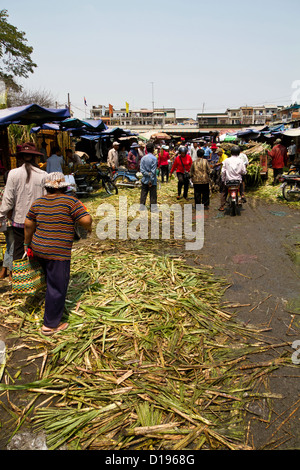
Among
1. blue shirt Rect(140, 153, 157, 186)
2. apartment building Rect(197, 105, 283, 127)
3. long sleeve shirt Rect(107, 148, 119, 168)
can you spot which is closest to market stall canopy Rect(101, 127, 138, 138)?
long sleeve shirt Rect(107, 148, 119, 168)

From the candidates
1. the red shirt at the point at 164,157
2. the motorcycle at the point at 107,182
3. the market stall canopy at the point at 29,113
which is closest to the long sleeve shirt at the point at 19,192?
the market stall canopy at the point at 29,113

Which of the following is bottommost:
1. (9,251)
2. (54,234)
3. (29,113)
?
(9,251)

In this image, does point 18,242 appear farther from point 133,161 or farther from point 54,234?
point 133,161

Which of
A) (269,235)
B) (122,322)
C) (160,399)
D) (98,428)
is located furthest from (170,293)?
(269,235)

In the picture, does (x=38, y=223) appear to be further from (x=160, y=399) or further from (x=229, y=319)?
(x=229, y=319)

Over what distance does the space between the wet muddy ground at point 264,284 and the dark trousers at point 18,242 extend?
1184 millimetres

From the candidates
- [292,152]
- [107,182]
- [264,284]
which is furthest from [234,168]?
[292,152]

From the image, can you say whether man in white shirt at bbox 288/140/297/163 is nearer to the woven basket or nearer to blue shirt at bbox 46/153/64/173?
blue shirt at bbox 46/153/64/173

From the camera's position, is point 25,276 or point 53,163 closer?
point 25,276

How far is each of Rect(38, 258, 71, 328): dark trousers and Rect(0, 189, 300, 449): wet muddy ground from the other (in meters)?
0.49

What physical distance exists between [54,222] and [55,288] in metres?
0.76

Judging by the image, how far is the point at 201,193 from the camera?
10109 millimetres

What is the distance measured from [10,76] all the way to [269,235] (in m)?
26.8

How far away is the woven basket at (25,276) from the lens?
365 centimetres
